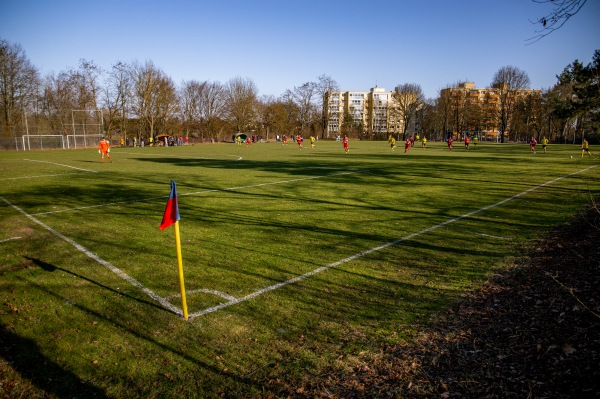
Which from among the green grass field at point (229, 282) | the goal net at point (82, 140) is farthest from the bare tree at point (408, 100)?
the green grass field at point (229, 282)

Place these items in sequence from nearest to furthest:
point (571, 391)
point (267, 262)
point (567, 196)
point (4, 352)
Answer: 1. point (571, 391)
2. point (4, 352)
3. point (267, 262)
4. point (567, 196)

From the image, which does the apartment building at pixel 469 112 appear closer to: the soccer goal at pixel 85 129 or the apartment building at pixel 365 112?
the apartment building at pixel 365 112

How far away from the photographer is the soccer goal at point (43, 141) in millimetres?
51684

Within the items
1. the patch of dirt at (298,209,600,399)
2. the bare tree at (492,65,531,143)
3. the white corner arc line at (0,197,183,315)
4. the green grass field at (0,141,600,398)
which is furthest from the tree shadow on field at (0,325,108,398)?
the bare tree at (492,65,531,143)

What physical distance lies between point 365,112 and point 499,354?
163318 millimetres

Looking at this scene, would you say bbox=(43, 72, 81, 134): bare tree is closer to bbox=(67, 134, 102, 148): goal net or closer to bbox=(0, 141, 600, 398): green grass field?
bbox=(67, 134, 102, 148): goal net

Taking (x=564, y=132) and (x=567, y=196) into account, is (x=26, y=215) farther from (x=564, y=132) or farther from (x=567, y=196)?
(x=564, y=132)

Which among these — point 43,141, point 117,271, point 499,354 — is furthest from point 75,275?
point 43,141

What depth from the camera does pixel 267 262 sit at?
7.09m

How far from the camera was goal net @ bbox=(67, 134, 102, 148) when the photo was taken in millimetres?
56125

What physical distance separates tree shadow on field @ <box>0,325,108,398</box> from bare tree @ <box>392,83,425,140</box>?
120578 mm

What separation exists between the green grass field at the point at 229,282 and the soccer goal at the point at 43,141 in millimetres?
47732

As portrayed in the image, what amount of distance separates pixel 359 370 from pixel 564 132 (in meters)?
112

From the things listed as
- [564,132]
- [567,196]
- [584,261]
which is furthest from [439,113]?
[584,261]
